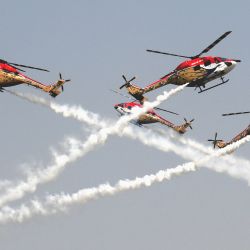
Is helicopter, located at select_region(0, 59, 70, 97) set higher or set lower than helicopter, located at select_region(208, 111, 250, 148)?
higher

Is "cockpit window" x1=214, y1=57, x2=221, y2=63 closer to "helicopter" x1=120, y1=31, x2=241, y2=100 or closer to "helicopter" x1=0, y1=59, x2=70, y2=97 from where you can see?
"helicopter" x1=120, y1=31, x2=241, y2=100

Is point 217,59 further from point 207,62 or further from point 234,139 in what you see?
point 234,139

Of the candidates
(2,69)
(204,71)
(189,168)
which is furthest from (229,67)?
(2,69)

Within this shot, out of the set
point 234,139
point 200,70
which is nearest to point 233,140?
point 234,139

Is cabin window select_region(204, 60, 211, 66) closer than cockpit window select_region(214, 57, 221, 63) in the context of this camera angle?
Yes

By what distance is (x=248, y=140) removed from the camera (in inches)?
2335

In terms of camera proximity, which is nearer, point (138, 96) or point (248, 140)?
point (248, 140)

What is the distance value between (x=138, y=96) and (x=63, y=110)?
786cm

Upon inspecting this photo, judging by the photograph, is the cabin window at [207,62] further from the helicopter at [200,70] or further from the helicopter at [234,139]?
the helicopter at [234,139]

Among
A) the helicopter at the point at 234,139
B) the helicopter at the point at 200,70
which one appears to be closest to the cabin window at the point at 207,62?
the helicopter at the point at 200,70

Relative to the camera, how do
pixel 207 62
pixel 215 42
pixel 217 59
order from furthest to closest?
1. pixel 217 59
2. pixel 207 62
3. pixel 215 42

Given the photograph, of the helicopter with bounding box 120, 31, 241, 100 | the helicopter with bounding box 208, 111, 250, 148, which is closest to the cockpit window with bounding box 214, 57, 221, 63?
the helicopter with bounding box 120, 31, 241, 100

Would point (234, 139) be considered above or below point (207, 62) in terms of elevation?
below

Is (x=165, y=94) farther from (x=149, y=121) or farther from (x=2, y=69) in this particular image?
(x=149, y=121)
